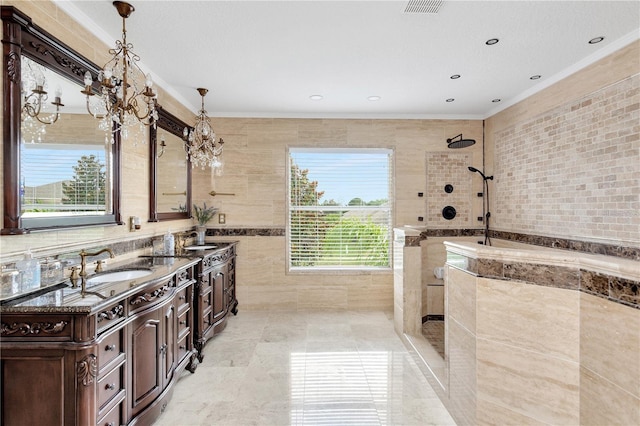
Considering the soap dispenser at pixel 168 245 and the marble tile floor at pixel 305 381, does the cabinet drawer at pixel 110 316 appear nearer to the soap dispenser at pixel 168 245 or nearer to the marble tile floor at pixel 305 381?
the marble tile floor at pixel 305 381

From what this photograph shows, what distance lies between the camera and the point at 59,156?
210 cm

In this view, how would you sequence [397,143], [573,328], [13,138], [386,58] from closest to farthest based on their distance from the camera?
[573,328] < [13,138] < [386,58] < [397,143]

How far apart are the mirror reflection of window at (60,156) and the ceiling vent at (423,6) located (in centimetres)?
228

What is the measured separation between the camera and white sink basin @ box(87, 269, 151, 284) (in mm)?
2195

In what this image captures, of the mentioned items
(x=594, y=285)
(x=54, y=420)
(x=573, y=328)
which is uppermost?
(x=594, y=285)

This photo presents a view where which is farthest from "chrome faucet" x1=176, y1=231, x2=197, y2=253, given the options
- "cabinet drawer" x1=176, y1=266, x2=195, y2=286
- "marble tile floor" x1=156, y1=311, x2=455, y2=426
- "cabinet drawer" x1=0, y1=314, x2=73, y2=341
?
"cabinet drawer" x1=0, y1=314, x2=73, y2=341

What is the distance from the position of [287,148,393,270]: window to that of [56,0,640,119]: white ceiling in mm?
978

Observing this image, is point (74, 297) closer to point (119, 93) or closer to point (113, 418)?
point (113, 418)

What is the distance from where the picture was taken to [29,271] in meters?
1.76

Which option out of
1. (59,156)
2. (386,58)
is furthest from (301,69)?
(59,156)

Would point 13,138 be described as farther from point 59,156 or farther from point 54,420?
point 54,420

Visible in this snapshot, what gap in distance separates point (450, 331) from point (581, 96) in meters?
2.48

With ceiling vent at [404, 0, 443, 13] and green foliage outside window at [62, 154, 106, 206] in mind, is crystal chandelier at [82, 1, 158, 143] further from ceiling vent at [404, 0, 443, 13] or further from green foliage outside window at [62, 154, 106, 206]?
ceiling vent at [404, 0, 443, 13]

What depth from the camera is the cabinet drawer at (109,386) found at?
163 centimetres
